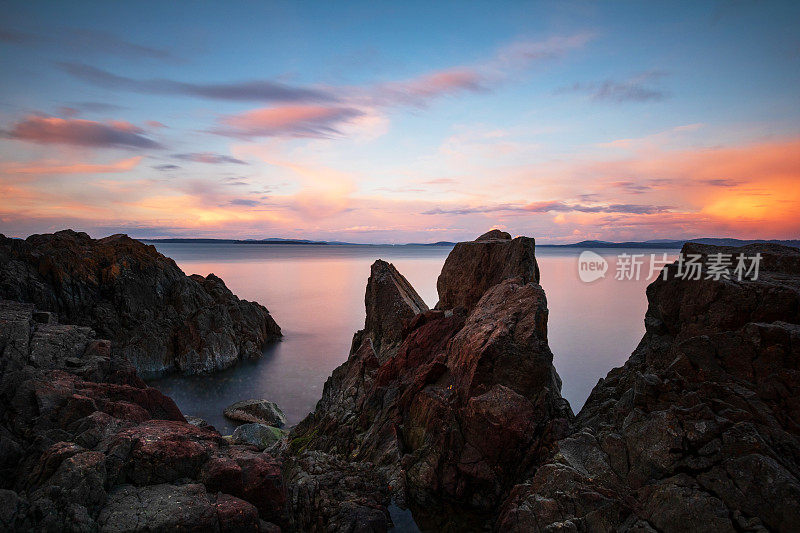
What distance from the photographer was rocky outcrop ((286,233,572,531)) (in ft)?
53.7

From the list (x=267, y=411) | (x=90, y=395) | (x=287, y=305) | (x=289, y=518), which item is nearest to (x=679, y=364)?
(x=289, y=518)

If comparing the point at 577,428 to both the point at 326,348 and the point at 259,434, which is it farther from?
the point at 326,348

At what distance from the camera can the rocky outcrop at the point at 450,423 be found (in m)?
16.4

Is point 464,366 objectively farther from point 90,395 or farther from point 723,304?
point 90,395

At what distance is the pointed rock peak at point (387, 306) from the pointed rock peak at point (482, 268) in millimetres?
3202

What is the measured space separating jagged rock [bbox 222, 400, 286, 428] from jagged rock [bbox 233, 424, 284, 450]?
3.44 metres

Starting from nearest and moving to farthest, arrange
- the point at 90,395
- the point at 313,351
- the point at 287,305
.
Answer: the point at 90,395
the point at 313,351
the point at 287,305

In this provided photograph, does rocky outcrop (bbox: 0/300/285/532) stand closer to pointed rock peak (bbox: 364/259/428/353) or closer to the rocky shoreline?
the rocky shoreline

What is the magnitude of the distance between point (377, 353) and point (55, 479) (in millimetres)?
20694

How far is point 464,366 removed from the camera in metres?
18.9

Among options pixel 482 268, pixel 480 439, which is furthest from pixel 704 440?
pixel 482 268

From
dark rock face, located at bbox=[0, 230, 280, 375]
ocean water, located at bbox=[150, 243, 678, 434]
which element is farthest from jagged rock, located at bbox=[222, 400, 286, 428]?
dark rock face, located at bbox=[0, 230, 280, 375]

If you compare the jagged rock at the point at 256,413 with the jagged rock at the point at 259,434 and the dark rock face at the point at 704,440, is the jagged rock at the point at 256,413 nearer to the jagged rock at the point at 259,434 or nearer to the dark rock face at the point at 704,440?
the jagged rock at the point at 259,434

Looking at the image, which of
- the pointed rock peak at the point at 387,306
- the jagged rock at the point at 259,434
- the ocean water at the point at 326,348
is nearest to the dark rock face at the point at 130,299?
the ocean water at the point at 326,348
